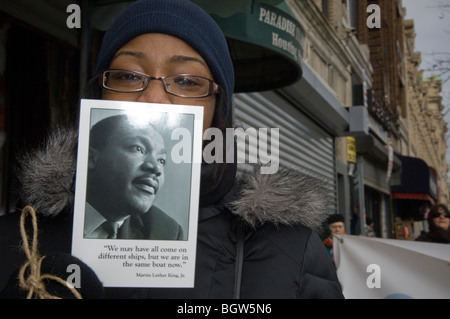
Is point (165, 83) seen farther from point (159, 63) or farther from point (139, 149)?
point (139, 149)

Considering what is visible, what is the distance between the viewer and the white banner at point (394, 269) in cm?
258

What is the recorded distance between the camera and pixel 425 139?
39688 mm

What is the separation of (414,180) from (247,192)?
67.9 feet

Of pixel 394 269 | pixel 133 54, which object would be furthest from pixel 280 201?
pixel 394 269

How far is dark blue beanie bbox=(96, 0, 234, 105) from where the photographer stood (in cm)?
135

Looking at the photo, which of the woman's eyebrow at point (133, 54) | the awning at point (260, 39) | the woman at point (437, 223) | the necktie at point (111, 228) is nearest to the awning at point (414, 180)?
the woman at point (437, 223)

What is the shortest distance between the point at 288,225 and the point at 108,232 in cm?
50

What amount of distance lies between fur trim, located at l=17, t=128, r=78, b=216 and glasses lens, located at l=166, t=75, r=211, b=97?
1.09 feet

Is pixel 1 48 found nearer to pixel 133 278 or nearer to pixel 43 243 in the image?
pixel 43 243

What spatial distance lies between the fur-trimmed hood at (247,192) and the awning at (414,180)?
803 inches

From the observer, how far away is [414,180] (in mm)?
20047

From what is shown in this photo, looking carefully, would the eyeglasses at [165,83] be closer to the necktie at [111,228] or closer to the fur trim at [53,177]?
the fur trim at [53,177]

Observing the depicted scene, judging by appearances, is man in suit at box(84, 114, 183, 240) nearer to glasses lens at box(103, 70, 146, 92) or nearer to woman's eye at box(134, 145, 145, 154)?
woman's eye at box(134, 145, 145, 154)
